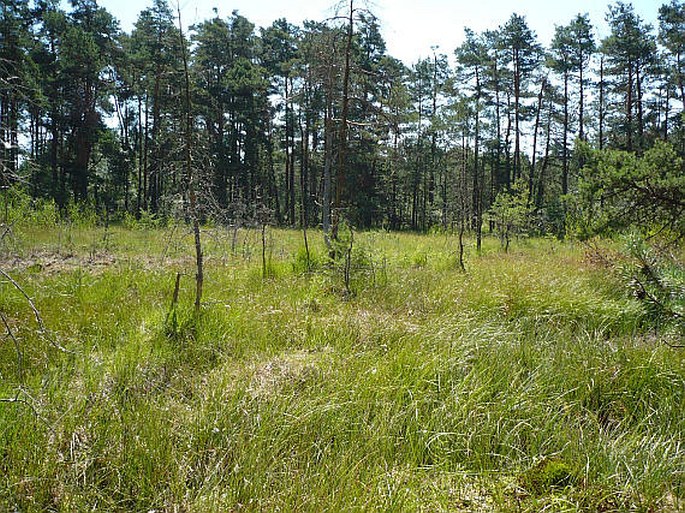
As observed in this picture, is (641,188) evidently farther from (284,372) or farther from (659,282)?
(284,372)

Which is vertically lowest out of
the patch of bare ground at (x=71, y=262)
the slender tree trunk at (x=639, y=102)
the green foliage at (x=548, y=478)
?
the green foliage at (x=548, y=478)

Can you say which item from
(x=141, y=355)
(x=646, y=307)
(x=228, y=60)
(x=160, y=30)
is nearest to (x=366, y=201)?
(x=228, y=60)

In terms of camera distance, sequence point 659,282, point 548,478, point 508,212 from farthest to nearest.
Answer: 1. point 508,212
2. point 659,282
3. point 548,478

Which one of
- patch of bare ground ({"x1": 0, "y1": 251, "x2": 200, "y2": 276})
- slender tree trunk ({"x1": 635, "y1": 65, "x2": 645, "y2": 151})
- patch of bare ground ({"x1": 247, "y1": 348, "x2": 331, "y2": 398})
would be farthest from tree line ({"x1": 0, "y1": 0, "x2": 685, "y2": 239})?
patch of bare ground ({"x1": 247, "y1": 348, "x2": 331, "y2": 398})

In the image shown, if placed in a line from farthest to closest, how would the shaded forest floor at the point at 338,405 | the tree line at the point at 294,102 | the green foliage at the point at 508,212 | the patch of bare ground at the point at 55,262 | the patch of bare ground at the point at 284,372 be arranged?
the tree line at the point at 294,102 → the green foliage at the point at 508,212 → the patch of bare ground at the point at 55,262 → the patch of bare ground at the point at 284,372 → the shaded forest floor at the point at 338,405

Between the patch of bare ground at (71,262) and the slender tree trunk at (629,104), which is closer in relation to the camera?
the patch of bare ground at (71,262)

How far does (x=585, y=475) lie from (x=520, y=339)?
91.9 inches

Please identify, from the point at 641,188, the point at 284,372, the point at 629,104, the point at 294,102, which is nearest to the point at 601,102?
the point at 629,104

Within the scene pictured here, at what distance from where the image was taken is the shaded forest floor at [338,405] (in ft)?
7.60

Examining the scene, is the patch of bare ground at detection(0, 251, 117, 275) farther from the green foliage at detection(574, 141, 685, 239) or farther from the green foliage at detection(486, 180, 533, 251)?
the green foliage at detection(486, 180, 533, 251)

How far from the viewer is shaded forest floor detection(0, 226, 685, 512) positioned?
2316mm

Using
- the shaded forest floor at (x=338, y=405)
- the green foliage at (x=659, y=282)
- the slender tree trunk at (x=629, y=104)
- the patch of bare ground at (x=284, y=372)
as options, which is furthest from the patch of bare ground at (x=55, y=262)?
the slender tree trunk at (x=629, y=104)

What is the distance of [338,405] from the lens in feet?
10.1

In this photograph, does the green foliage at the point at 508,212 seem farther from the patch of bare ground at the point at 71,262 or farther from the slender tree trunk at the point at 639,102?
the slender tree trunk at the point at 639,102
